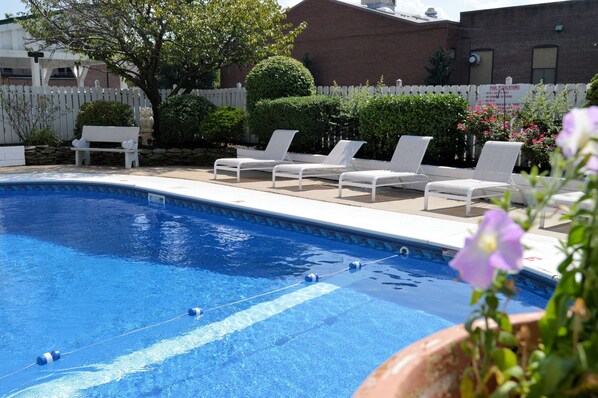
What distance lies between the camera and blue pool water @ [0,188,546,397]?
12.5ft

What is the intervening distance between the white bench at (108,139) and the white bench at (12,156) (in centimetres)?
127

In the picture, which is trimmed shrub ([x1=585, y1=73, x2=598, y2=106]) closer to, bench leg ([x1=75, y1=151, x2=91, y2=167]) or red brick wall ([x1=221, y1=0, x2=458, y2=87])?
bench leg ([x1=75, y1=151, x2=91, y2=167])

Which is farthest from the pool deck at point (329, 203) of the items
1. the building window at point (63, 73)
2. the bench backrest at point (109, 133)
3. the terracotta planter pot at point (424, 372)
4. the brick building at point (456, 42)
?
the building window at point (63, 73)

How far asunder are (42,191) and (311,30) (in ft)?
74.6

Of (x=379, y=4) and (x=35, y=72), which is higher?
(x=379, y=4)

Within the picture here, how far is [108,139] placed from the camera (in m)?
14.0

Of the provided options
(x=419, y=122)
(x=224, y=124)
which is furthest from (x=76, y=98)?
(x=419, y=122)

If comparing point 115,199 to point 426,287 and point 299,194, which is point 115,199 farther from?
point 426,287

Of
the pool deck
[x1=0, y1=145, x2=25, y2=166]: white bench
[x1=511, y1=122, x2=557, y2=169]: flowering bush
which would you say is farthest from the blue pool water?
[x1=0, y1=145, x2=25, y2=166]: white bench

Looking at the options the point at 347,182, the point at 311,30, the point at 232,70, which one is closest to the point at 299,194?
the point at 347,182

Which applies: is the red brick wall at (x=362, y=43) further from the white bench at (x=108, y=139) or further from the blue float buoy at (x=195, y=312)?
the blue float buoy at (x=195, y=312)

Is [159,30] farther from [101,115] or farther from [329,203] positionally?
[329,203]

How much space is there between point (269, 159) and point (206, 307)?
701 centimetres

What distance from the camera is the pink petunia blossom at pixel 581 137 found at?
1.06 metres
